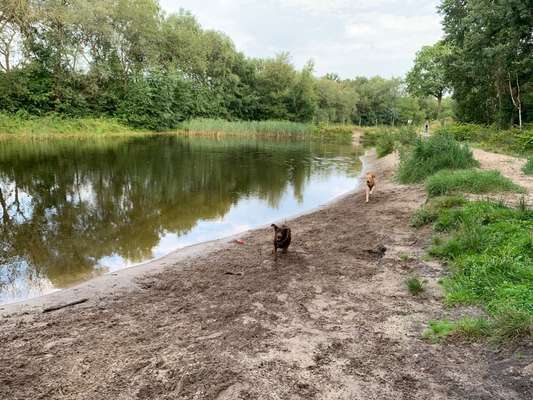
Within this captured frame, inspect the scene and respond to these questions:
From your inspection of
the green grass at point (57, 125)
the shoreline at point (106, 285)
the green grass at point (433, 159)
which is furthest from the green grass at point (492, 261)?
the green grass at point (57, 125)

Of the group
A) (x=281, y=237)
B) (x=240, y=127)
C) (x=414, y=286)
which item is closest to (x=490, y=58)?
(x=281, y=237)

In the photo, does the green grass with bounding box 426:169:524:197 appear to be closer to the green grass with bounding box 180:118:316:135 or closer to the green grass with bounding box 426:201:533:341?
the green grass with bounding box 426:201:533:341

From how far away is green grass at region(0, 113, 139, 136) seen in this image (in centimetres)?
3161

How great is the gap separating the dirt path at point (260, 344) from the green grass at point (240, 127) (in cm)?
4316

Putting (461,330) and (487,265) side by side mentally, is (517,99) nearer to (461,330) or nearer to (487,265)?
(487,265)

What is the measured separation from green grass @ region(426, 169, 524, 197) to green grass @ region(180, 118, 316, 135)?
40295 millimetres

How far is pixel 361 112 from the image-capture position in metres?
88.8

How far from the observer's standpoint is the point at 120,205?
38.7 feet

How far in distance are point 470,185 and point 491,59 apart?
55.5 feet

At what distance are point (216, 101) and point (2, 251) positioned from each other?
51.7m

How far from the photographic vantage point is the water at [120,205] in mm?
7246

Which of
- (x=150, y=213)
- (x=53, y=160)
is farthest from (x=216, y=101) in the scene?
(x=150, y=213)

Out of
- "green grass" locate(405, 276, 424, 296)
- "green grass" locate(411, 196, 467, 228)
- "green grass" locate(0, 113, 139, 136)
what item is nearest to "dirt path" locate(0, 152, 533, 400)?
"green grass" locate(405, 276, 424, 296)

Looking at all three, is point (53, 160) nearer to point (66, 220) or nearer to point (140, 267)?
point (66, 220)
